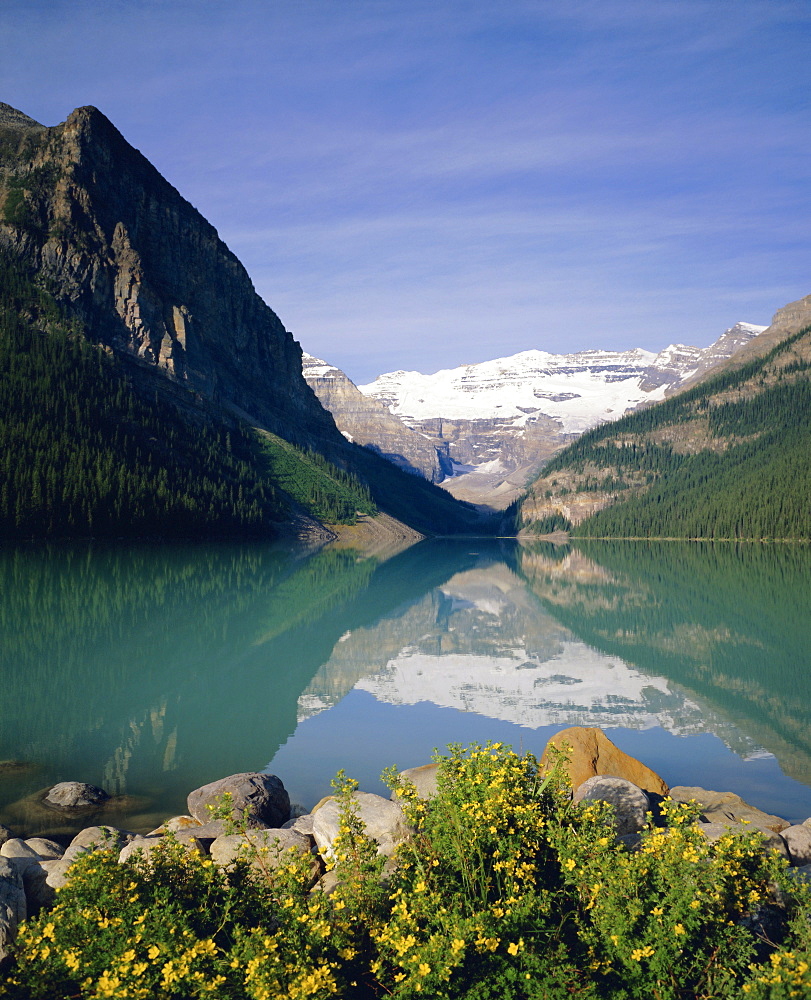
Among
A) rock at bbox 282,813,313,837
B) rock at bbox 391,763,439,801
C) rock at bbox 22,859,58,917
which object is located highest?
rock at bbox 22,859,58,917

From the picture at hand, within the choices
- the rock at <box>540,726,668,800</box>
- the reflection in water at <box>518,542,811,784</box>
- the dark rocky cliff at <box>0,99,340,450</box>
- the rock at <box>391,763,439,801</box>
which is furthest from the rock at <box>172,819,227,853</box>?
the dark rocky cliff at <box>0,99,340,450</box>

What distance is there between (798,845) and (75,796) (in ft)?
53.6

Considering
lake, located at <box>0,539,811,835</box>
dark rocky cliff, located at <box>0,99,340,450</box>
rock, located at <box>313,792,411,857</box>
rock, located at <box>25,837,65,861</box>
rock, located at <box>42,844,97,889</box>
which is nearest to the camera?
rock, located at <box>42,844,97,889</box>

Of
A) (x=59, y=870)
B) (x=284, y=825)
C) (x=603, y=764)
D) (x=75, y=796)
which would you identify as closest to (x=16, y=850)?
(x=59, y=870)

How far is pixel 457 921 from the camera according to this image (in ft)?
27.3

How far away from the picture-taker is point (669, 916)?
8391 mm

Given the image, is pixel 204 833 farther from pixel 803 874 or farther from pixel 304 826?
pixel 803 874

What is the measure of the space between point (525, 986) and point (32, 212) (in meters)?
210

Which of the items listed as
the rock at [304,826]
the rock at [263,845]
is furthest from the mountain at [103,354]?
the rock at [263,845]

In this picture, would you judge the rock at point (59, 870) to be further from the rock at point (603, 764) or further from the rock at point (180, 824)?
the rock at point (603, 764)

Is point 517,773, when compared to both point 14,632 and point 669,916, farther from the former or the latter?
point 14,632

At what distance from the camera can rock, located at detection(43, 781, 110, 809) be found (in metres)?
17.6

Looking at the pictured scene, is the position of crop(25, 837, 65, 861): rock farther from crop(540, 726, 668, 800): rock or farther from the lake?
crop(540, 726, 668, 800): rock

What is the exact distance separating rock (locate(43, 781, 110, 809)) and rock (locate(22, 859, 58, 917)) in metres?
7.53
